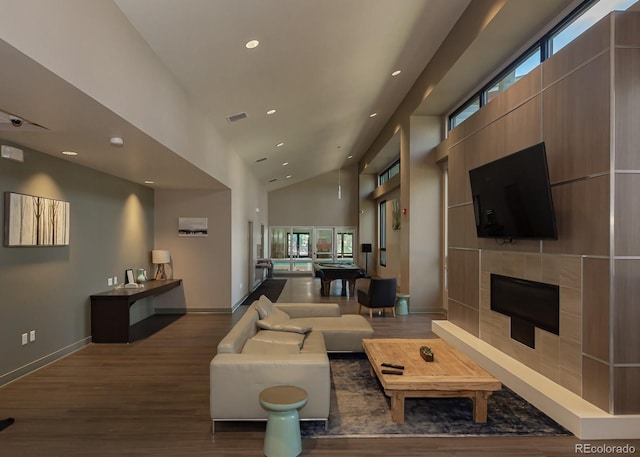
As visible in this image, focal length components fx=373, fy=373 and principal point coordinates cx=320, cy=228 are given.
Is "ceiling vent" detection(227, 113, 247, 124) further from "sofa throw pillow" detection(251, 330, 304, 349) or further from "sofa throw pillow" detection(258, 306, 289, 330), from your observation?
"sofa throw pillow" detection(251, 330, 304, 349)

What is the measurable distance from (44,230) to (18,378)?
5.61ft

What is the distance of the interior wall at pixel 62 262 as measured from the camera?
4168 mm

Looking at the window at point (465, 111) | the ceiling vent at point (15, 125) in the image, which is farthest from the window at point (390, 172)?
the ceiling vent at point (15, 125)

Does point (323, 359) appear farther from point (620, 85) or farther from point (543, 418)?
point (620, 85)

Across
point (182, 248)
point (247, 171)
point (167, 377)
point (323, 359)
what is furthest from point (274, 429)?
point (247, 171)

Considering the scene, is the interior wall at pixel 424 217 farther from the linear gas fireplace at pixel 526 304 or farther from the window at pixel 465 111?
the linear gas fireplace at pixel 526 304

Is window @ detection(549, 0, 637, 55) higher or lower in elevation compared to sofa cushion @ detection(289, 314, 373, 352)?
higher

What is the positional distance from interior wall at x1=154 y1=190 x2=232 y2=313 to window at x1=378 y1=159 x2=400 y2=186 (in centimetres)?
641

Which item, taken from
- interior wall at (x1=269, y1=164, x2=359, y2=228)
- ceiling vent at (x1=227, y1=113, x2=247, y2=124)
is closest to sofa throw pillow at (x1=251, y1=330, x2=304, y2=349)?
ceiling vent at (x1=227, y1=113, x2=247, y2=124)

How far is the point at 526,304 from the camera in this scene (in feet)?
12.7

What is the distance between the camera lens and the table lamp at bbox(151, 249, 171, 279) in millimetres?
7367

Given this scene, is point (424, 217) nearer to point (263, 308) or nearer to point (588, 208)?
point (263, 308)

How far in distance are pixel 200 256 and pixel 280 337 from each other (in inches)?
163

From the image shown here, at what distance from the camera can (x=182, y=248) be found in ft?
25.5
